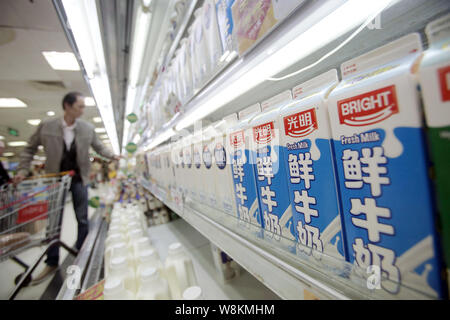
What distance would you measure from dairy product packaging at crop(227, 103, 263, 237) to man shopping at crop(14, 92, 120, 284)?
207cm

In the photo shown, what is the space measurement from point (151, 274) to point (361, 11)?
3.53 feet

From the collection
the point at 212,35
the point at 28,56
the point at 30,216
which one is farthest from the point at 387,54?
the point at 28,56

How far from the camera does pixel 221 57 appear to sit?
759mm

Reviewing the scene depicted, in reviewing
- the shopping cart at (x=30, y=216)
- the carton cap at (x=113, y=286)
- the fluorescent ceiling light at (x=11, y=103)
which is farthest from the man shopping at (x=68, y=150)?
the carton cap at (x=113, y=286)

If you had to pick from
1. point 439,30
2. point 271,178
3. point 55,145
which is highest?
point 55,145

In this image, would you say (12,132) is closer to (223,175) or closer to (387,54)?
(223,175)

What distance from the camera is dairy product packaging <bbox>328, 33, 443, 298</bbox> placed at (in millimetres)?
261

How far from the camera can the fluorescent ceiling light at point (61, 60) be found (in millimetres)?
2012

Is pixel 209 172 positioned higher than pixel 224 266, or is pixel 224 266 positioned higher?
pixel 209 172

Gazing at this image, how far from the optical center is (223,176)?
0.70 metres

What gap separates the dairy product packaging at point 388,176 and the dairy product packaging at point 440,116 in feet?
0.04

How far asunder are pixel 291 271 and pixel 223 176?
1.20 feet

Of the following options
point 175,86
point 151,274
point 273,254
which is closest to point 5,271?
point 151,274

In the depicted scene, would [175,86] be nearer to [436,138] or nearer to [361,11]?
[361,11]
